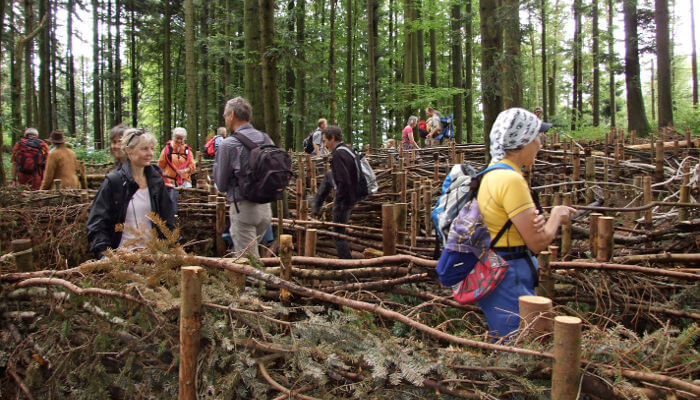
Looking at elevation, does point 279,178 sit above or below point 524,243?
above

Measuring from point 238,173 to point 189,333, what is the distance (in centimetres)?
229

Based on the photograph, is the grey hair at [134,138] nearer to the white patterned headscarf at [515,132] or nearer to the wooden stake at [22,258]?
the wooden stake at [22,258]

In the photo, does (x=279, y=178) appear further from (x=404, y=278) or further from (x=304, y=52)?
(x=304, y=52)

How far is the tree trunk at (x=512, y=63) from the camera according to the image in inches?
296

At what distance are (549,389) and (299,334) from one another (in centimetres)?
95

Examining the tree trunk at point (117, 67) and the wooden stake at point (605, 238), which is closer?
the wooden stake at point (605, 238)

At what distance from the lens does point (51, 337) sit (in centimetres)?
234

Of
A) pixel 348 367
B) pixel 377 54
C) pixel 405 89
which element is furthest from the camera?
pixel 377 54

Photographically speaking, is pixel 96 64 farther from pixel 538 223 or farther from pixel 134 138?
pixel 538 223

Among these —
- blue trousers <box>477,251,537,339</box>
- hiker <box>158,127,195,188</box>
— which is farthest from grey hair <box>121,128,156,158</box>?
hiker <box>158,127,195,188</box>

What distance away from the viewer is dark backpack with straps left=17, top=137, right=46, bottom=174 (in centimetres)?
884

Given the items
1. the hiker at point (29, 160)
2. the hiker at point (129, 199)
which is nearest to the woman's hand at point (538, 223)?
the hiker at point (129, 199)

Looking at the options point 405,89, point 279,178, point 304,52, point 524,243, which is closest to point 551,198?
point 304,52

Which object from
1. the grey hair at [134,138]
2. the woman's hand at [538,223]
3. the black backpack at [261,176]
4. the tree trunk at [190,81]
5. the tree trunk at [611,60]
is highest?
the tree trunk at [611,60]
